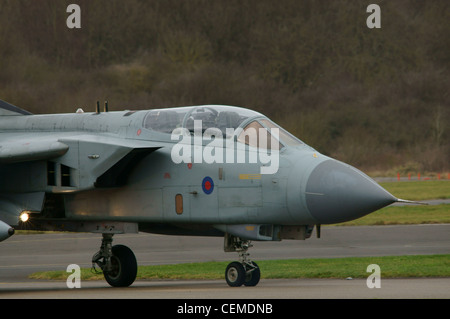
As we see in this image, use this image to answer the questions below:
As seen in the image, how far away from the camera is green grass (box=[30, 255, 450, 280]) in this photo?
14258 millimetres

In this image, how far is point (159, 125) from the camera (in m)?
12.2

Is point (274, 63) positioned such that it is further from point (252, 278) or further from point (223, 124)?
point (252, 278)

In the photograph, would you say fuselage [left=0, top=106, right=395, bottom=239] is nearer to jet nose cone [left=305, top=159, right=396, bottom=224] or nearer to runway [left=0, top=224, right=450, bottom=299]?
jet nose cone [left=305, top=159, right=396, bottom=224]

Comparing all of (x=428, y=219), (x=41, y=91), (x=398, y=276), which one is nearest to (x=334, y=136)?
(x=428, y=219)

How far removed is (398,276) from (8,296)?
6.53 m

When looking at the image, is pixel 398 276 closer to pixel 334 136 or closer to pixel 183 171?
pixel 183 171

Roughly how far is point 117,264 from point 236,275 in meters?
2.89

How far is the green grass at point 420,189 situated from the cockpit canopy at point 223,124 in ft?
66.9

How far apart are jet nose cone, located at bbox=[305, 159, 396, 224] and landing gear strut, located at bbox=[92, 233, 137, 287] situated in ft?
14.1

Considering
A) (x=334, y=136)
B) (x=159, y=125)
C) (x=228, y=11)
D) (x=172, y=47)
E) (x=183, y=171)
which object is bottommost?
(x=183, y=171)

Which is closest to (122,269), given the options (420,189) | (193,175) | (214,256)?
(193,175)

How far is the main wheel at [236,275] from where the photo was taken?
1167 centimetres

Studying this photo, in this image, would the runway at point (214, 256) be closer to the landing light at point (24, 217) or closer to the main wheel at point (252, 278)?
the main wheel at point (252, 278)

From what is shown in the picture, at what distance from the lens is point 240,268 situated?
38.4ft
